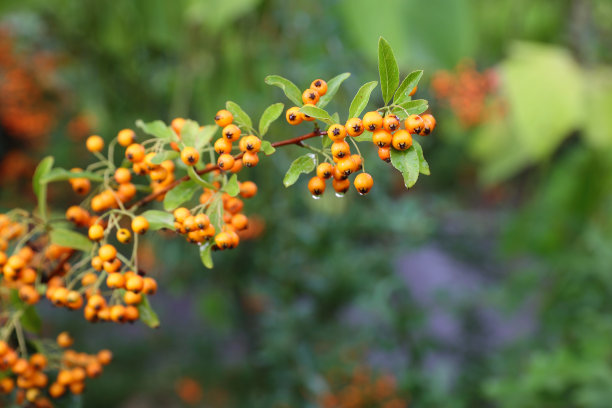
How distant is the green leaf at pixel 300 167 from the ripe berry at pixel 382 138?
67 millimetres

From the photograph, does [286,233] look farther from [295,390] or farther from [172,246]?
[172,246]

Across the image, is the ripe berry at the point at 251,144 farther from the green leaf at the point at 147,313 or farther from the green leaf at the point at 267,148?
the green leaf at the point at 147,313

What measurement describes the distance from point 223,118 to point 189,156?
0.04 meters

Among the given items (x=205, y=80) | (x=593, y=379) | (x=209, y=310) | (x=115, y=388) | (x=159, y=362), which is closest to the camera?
(x=593, y=379)

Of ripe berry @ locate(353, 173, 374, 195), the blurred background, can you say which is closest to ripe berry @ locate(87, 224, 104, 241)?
ripe berry @ locate(353, 173, 374, 195)

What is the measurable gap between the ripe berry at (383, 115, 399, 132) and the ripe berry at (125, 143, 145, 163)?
0.23 m

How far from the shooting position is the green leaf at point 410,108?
426 mm

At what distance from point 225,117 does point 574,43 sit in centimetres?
167

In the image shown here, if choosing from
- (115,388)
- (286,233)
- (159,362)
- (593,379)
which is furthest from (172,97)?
(159,362)

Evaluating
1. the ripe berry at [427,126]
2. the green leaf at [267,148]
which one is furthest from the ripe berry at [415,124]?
the green leaf at [267,148]

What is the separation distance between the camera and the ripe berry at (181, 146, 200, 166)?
17.7 inches

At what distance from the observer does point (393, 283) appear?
Result: 1760 mm

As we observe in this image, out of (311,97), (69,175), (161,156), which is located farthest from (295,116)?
(69,175)

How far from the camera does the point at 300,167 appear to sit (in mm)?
460
